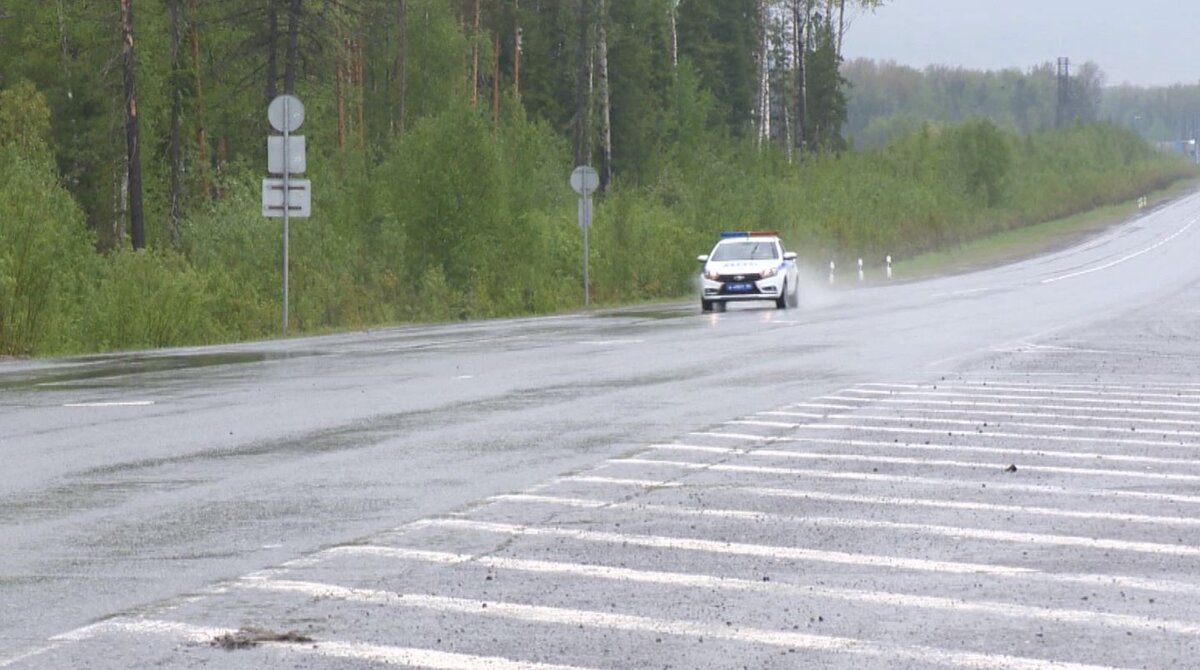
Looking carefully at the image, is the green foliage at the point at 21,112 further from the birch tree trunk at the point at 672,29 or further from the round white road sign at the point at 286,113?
the birch tree trunk at the point at 672,29

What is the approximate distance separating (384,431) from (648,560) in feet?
22.1

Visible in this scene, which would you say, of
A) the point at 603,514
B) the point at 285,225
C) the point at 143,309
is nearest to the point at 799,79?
the point at 285,225

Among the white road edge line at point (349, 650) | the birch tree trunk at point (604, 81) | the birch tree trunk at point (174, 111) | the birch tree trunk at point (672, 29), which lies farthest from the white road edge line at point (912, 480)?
the birch tree trunk at point (672, 29)

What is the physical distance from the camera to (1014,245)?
306 ft

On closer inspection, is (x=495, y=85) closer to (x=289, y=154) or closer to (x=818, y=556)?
(x=289, y=154)

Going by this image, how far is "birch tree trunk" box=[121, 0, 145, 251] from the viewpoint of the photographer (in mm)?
49969

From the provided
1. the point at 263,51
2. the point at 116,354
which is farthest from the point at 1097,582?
the point at 263,51

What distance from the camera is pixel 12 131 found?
6131cm

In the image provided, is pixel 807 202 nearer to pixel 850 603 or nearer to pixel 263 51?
pixel 263 51

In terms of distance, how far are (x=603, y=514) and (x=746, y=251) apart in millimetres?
33676

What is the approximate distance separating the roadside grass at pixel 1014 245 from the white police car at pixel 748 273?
21145 mm

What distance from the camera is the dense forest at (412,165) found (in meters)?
36.0

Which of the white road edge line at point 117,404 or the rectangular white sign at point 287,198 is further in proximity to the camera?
the rectangular white sign at point 287,198

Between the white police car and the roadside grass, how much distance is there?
21145mm
